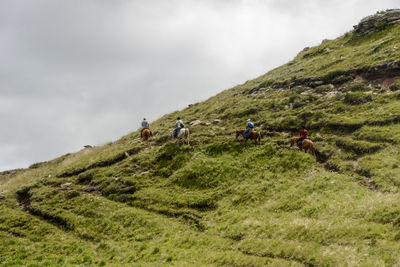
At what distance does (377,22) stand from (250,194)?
50246 mm

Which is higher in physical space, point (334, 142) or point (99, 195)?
point (99, 195)

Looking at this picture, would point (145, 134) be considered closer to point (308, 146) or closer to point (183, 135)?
point (183, 135)

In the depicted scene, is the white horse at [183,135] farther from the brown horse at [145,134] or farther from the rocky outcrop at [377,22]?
the rocky outcrop at [377,22]

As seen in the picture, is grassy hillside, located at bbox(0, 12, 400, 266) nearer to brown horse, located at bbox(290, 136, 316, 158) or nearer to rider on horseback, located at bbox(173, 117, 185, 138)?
brown horse, located at bbox(290, 136, 316, 158)

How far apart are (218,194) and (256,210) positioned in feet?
17.0

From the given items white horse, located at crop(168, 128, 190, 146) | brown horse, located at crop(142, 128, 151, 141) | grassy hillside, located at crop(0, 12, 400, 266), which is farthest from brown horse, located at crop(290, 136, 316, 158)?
brown horse, located at crop(142, 128, 151, 141)

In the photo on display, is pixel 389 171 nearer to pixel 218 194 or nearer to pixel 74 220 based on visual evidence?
pixel 218 194

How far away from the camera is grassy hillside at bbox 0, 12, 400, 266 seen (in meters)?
15.3

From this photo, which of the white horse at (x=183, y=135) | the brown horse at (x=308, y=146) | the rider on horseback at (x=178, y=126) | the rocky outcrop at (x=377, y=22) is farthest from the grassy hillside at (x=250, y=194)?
the rocky outcrop at (x=377, y=22)

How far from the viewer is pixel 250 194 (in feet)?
78.1

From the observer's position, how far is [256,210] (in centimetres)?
2091

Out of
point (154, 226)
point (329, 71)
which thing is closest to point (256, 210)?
point (154, 226)

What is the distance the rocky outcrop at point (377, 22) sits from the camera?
168ft

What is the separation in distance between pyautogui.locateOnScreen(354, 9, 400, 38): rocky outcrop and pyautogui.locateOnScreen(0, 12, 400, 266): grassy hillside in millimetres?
8349
